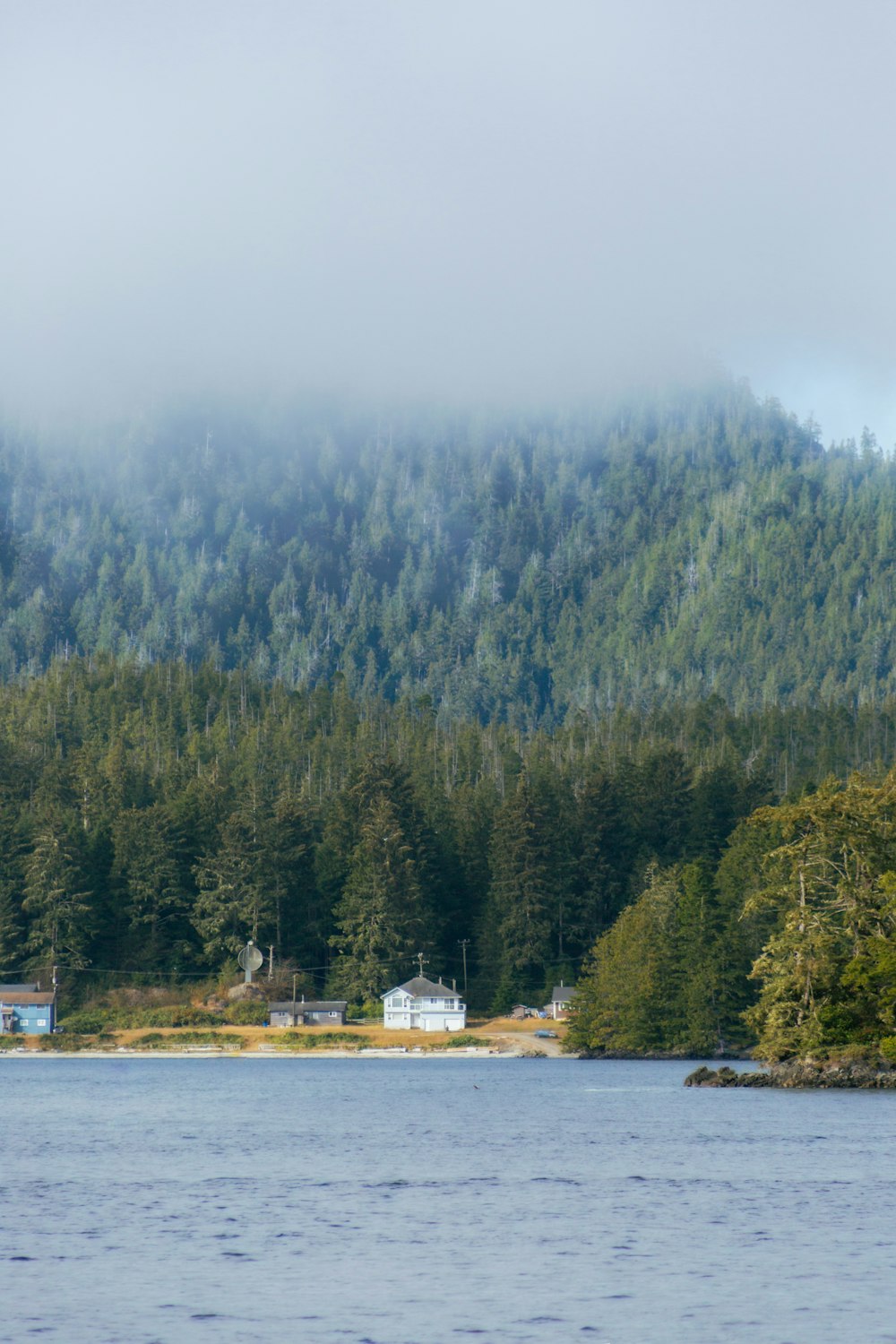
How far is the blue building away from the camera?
144125 mm

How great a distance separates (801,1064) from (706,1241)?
48541mm

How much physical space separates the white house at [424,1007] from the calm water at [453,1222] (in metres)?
59.6

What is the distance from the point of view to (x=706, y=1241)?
131ft

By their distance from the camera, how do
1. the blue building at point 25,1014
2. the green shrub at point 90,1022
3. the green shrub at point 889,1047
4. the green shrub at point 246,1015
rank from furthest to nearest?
the green shrub at point 246,1015 → the blue building at point 25,1014 → the green shrub at point 90,1022 → the green shrub at point 889,1047

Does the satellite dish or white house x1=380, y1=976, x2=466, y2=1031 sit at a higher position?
the satellite dish

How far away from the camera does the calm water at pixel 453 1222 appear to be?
104 feet

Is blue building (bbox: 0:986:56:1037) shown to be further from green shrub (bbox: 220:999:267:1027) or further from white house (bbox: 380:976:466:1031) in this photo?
white house (bbox: 380:976:466:1031)

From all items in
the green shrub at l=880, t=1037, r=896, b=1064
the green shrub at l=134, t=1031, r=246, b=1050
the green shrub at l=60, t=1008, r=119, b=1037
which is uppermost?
the green shrub at l=880, t=1037, r=896, b=1064

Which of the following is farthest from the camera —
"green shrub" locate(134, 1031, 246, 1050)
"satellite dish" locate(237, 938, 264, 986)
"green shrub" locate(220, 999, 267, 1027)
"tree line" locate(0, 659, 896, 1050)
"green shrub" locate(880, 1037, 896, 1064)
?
"tree line" locate(0, 659, 896, 1050)

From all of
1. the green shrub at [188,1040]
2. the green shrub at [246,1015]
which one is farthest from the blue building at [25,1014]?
the green shrub at [246,1015]

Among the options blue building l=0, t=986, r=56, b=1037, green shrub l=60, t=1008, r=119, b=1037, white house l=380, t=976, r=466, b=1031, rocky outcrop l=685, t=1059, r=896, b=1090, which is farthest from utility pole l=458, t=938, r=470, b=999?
rocky outcrop l=685, t=1059, r=896, b=1090

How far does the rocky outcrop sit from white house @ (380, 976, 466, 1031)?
167 feet

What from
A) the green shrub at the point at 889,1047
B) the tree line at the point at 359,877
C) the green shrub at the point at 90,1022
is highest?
the tree line at the point at 359,877

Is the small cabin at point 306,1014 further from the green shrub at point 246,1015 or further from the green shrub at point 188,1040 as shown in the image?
the green shrub at point 188,1040
